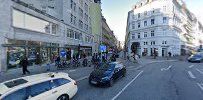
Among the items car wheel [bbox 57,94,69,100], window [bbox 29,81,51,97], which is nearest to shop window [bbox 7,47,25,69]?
car wheel [bbox 57,94,69,100]

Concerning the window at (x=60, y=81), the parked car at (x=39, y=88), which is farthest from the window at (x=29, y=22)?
the parked car at (x=39, y=88)

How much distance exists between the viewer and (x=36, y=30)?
75.3 ft

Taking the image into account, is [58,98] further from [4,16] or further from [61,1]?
[61,1]

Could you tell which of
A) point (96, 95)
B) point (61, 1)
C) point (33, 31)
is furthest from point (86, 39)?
point (96, 95)

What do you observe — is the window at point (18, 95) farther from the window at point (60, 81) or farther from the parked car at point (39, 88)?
the window at point (60, 81)

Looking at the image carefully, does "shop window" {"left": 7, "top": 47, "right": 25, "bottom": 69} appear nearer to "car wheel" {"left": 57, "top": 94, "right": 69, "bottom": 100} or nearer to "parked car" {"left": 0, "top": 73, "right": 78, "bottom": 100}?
"parked car" {"left": 0, "top": 73, "right": 78, "bottom": 100}

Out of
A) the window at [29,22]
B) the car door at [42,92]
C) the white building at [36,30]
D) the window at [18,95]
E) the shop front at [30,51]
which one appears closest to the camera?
the window at [18,95]

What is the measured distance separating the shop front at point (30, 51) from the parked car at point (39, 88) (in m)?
11.1

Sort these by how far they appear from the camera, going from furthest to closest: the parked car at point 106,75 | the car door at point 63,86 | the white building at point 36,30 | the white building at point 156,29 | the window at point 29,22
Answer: the white building at point 156,29, the window at point 29,22, the white building at point 36,30, the parked car at point 106,75, the car door at point 63,86

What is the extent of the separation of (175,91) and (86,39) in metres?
37.1

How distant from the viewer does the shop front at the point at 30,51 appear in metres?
18.6

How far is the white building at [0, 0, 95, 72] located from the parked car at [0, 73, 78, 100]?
10.9 m

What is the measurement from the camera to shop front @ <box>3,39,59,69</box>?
18.6 m

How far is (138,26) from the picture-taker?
62.1 meters
